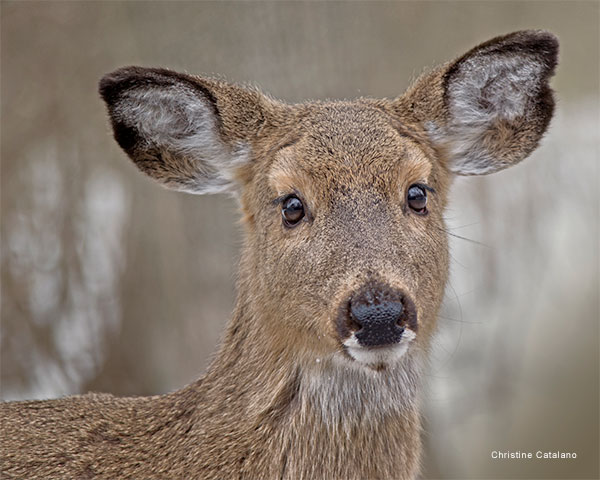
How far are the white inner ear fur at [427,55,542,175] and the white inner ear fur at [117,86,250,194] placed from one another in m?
1.18

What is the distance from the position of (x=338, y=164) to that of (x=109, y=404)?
1.76 m

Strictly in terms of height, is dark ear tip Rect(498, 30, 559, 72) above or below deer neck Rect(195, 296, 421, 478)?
above

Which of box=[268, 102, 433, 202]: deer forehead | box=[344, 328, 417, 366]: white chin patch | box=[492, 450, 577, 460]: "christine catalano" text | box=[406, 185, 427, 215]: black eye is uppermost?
box=[268, 102, 433, 202]: deer forehead

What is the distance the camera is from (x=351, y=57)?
1080cm

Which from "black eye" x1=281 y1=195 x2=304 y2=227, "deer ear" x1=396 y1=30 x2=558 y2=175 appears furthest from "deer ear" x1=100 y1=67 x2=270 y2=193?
"deer ear" x1=396 y1=30 x2=558 y2=175

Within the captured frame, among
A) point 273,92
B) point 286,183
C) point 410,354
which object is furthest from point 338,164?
point 273,92

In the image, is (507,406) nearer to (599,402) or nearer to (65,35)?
(599,402)

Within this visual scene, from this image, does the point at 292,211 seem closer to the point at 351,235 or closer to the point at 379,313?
the point at 351,235

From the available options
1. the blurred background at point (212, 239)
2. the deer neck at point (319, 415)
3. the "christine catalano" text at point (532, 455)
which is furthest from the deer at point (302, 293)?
the "christine catalano" text at point (532, 455)

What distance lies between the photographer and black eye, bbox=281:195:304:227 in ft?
16.8

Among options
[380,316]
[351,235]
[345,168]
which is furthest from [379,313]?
[345,168]

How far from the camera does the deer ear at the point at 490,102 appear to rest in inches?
223

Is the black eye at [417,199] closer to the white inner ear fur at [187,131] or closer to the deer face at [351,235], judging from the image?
the deer face at [351,235]

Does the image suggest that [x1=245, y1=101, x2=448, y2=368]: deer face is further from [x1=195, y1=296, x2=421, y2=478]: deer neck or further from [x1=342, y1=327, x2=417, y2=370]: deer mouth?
[x1=195, y1=296, x2=421, y2=478]: deer neck
